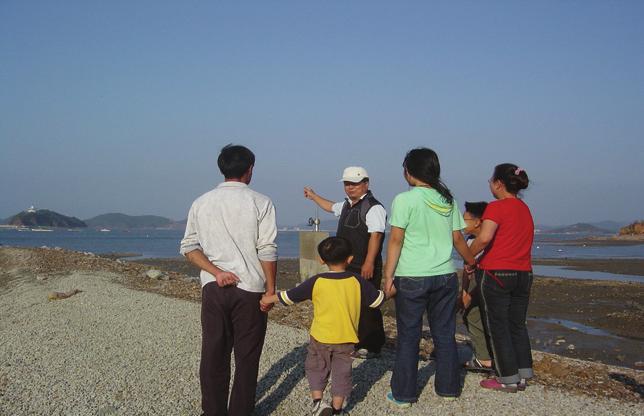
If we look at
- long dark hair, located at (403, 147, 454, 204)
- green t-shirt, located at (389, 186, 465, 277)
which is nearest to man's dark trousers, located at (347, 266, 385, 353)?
green t-shirt, located at (389, 186, 465, 277)

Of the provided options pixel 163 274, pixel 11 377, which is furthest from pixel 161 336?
pixel 163 274

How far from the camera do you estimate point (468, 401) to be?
489cm

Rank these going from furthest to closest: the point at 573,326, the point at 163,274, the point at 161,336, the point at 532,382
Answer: the point at 163,274 → the point at 573,326 → the point at 161,336 → the point at 532,382

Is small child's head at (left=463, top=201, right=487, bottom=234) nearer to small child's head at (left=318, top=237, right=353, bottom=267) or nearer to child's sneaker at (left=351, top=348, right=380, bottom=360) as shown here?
child's sneaker at (left=351, top=348, right=380, bottom=360)

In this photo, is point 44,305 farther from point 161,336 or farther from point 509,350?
point 509,350

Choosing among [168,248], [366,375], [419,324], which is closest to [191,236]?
[419,324]

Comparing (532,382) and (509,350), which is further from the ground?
(509,350)

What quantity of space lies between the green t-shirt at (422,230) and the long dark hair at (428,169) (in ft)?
0.18

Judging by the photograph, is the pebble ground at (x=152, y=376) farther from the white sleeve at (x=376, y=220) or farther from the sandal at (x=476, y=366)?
the white sleeve at (x=376, y=220)

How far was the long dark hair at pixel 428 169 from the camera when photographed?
15.5 feet

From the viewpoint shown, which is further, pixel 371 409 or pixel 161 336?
pixel 161 336

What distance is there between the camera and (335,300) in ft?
14.4

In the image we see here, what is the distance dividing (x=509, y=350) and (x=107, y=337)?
4712 mm

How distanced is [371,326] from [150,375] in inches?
85.0
